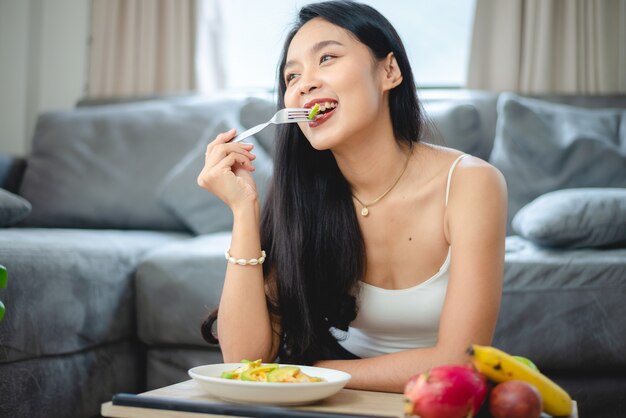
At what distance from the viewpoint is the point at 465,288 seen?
1.42 m

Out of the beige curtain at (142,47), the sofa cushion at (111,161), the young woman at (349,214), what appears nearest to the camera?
the young woman at (349,214)

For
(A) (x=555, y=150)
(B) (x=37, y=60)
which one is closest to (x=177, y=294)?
(A) (x=555, y=150)

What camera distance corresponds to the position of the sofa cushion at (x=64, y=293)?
1.91 meters

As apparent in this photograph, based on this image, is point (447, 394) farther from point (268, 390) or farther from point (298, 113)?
point (298, 113)

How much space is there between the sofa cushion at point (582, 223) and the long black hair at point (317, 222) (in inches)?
26.3

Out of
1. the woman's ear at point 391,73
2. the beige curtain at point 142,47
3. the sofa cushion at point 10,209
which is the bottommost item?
the sofa cushion at point 10,209

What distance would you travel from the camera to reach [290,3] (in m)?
3.95

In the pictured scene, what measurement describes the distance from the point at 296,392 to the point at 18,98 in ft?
11.1

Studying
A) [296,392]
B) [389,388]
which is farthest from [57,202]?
[296,392]

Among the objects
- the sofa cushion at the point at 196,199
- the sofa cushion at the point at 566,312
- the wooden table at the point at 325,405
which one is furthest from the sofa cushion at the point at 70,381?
the sofa cushion at the point at 566,312

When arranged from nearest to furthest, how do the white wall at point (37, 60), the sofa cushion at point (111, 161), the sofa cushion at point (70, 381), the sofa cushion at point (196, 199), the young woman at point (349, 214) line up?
the young woman at point (349, 214) < the sofa cushion at point (70, 381) < the sofa cushion at point (196, 199) < the sofa cushion at point (111, 161) < the white wall at point (37, 60)

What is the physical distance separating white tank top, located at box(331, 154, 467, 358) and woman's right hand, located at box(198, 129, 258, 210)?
1.09ft

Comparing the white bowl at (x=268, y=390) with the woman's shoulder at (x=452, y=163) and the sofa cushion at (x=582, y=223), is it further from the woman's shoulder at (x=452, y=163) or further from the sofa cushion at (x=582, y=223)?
the sofa cushion at (x=582, y=223)

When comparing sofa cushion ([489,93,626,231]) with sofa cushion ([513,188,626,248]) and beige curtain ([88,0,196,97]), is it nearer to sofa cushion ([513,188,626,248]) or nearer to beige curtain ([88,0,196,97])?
sofa cushion ([513,188,626,248])
